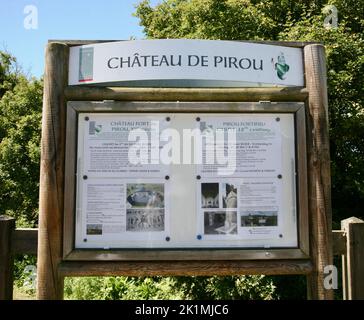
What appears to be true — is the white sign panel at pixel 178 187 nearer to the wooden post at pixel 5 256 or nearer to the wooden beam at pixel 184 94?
the wooden beam at pixel 184 94

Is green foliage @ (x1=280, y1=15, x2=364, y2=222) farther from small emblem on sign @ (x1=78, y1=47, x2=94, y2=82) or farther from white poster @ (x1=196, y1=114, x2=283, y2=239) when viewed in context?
small emblem on sign @ (x1=78, y1=47, x2=94, y2=82)

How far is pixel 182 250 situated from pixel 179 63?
130cm

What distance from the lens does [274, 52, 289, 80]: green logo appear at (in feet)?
10.5

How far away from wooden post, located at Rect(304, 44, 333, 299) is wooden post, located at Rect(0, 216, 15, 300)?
6.96 ft

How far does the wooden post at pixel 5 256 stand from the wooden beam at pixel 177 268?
40 centimetres

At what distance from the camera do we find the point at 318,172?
3104 millimetres

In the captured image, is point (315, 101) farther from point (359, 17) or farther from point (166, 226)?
point (359, 17)

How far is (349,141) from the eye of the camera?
33.2 feet

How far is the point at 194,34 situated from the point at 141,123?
744 centimetres

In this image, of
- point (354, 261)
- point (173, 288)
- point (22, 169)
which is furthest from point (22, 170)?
point (354, 261)

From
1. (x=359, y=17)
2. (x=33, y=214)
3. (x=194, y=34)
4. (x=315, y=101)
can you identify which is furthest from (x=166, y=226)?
(x=33, y=214)
